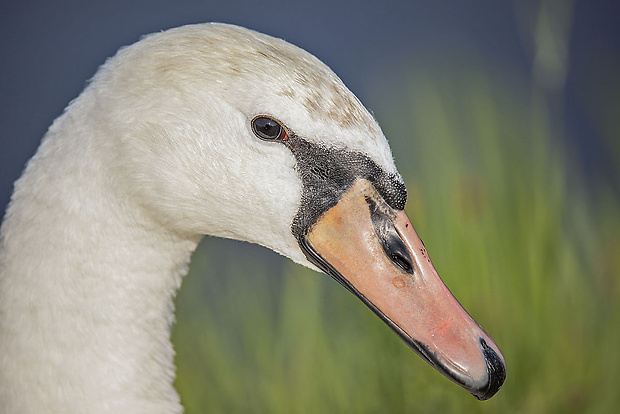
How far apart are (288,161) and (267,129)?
0.25ft

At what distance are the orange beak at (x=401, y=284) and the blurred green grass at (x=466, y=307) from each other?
4.31 ft

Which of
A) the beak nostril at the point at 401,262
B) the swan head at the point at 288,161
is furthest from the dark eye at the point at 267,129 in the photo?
the beak nostril at the point at 401,262

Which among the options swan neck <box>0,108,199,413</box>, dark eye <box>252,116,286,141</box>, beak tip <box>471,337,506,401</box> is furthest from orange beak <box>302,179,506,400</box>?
swan neck <box>0,108,199,413</box>

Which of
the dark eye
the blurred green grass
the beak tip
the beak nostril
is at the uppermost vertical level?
the dark eye

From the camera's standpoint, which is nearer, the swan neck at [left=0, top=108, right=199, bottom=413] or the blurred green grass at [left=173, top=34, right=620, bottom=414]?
the swan neck at [left=0, top=108, right=199, bottom=413]

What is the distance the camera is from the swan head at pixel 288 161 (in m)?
1.42

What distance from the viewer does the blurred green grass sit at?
279cm

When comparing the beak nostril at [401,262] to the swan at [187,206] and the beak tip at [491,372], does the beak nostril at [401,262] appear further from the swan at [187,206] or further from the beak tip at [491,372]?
the beak tip at [491,372]

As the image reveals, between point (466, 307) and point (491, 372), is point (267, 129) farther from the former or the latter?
point (466, 307)

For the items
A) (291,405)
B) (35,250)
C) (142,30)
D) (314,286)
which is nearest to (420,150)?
(314,286)

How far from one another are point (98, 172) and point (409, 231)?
0.63m

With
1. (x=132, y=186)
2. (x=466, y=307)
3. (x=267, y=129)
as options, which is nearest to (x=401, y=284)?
(x=267, y=129)

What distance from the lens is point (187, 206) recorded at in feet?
5.10

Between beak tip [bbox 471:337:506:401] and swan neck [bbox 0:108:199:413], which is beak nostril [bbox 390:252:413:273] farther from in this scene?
swan neck [bbox 0:108:199:413]
